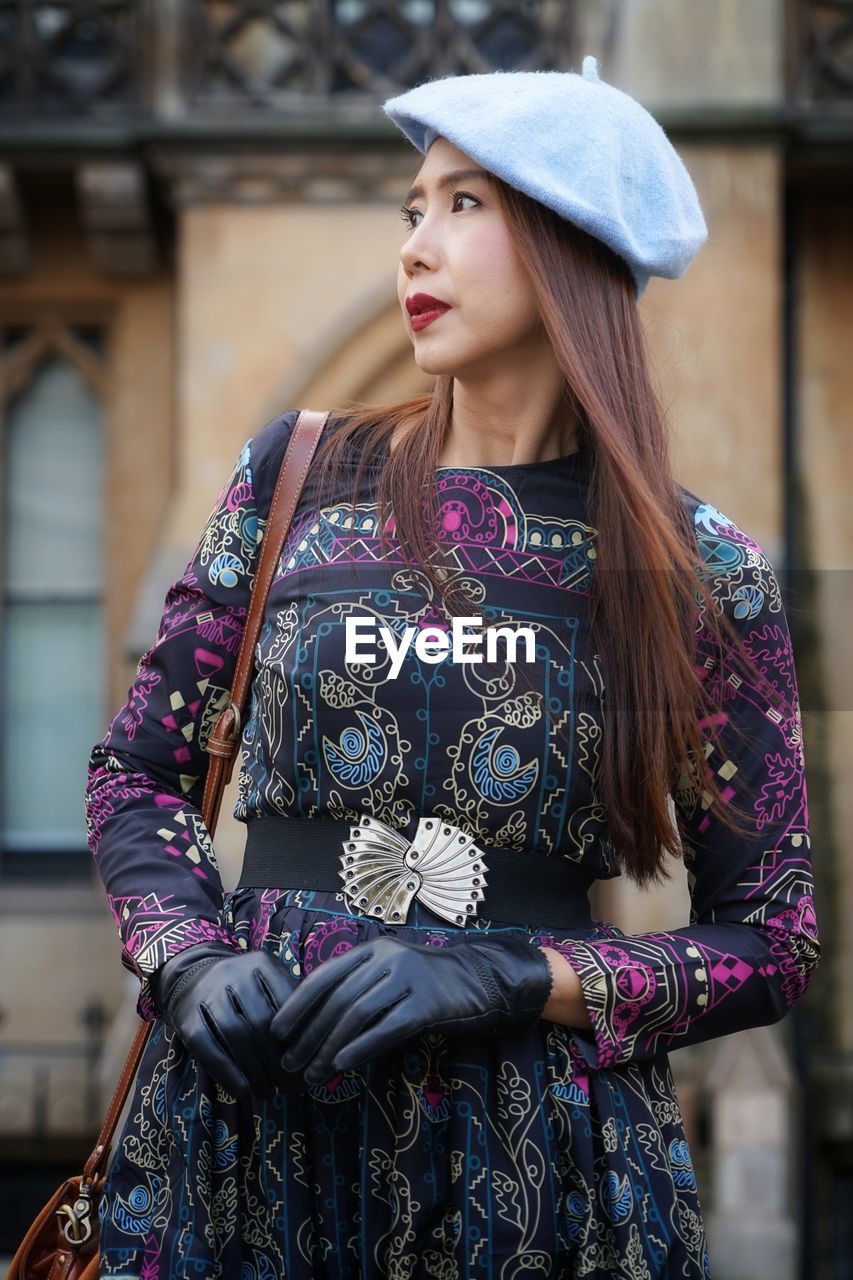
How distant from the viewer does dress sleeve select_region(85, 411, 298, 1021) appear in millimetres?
1562

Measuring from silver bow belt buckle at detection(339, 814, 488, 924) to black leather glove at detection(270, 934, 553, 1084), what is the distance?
0.09 meters

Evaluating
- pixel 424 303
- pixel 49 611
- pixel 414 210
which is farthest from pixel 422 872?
pixel 49 611

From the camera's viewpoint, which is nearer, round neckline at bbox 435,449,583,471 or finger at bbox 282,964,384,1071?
finger at bbox 282,964,384,1071

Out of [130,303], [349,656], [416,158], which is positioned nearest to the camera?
[349,656]

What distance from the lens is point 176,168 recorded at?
21.3ft

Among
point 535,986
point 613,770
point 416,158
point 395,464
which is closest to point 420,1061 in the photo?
point 535,986

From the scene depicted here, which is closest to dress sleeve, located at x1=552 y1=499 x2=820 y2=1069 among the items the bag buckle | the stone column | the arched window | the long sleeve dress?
the long sleeve dress

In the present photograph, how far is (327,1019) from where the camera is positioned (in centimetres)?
137

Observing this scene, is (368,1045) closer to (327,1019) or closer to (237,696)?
(327,1019)

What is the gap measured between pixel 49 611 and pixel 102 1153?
19.4ft

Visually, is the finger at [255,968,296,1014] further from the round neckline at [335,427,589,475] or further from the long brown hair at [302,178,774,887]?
the round neckline at [335,427,589,475]

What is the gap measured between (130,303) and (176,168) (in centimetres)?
89

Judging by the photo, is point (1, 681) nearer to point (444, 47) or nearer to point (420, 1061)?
point (444, 47)

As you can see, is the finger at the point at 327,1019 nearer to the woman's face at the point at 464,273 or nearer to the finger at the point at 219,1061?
the finger at the point at 219,1061
